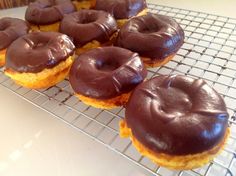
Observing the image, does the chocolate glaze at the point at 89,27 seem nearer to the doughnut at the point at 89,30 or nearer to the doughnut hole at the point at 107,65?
the doughnut at the point at 89,30

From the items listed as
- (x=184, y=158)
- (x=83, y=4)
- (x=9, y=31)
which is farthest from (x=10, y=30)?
(x=184, y=158)

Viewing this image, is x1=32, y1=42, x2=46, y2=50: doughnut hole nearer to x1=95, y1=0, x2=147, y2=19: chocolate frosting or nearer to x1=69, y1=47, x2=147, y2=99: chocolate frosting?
x1=69, y1=47, x2=147, y2=99: chocolate frosting

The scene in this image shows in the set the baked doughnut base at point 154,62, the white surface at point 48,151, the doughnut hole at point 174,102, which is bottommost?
the white surface at point 48,151

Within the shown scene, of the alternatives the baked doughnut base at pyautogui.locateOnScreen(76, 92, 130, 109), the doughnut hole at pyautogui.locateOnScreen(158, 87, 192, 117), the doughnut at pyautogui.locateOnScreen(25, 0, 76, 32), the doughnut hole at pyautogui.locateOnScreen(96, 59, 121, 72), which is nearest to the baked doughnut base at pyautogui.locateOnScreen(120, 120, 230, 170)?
the doughnut hole at pyautogui.locateOnScreen(158, 87, 192, 117)

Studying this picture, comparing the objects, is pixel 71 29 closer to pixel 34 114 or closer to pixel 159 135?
pixel 34 114

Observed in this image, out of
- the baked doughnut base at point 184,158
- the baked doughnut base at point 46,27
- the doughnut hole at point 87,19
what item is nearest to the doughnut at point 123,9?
the doughnut hole at point 87,19

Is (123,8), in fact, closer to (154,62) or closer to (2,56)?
(154,62)
